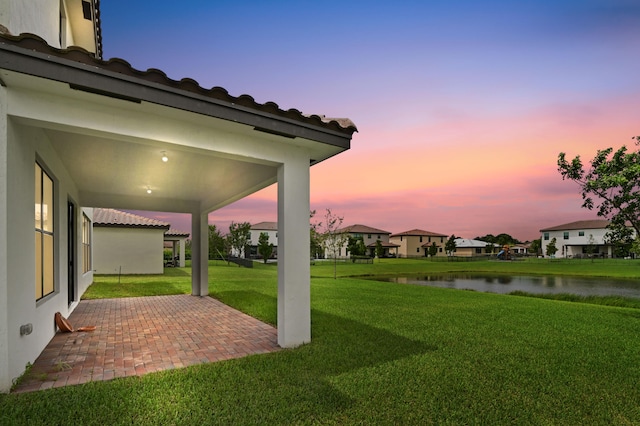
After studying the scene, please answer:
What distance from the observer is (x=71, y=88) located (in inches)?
146

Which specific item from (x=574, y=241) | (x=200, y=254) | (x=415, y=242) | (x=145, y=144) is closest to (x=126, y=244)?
(x=200, y=254)

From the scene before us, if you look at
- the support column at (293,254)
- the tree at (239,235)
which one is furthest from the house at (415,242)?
the support column at (293,254)

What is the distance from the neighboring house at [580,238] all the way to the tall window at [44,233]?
256 ft

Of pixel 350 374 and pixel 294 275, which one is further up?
pixel 294 275

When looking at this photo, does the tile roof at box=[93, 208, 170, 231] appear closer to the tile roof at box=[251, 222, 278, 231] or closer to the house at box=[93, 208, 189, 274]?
the house at box=[93, 208, 189, 274]

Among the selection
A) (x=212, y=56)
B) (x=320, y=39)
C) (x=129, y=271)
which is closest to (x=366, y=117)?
(x=320, y=39)

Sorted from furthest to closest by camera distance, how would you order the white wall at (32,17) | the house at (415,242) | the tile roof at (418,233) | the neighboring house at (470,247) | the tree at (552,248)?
1. the tile roof at (418,233)
2. the house at (415,242)
3. the neighboring house at (470,247)
4. the tree at (552,248)
5. the white wall at (32,17)

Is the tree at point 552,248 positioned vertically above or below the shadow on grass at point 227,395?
below

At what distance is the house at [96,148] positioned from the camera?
361 centimetres

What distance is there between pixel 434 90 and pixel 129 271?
20867mm

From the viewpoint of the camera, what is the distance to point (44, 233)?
583 centimetres

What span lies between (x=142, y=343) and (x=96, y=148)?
3513 mm

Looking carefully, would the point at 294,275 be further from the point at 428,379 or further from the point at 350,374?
the point at 428,379

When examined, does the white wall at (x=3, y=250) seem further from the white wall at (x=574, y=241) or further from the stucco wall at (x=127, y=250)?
the white wall at (x=574, y=241)
